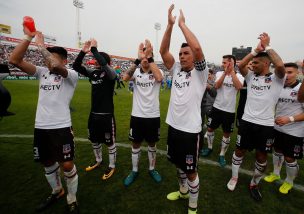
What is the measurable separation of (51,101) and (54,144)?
706 millimetres

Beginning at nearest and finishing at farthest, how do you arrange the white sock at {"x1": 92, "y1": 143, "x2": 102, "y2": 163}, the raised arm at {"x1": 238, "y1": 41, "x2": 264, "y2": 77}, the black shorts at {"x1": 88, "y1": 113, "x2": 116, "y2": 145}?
the raised arm at {"x1": 238, "y1": 41, "x2": 264, "y2": 77} < the black shorts at {"x1": 88, "y1": 113, "x2": 116, "y2": 145} < the white sock at {"x1": 92, "y1": 143, "x2": 102, "y2": 163}

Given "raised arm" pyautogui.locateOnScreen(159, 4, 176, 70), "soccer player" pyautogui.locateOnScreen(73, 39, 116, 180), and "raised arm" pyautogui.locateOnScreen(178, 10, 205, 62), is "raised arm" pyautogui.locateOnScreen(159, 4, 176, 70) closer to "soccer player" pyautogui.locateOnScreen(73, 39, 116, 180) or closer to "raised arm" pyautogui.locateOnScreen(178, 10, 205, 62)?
"raised arm" pyautogui.locateOnScreen(178, 10, 205, 62)

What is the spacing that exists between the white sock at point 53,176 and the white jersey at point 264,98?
3738 millimetres

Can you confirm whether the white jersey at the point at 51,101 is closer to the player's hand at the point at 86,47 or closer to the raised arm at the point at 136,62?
the player's hand at the point at 86,47

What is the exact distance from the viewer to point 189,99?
300cm

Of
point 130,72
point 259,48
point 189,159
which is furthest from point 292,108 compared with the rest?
point 130,72

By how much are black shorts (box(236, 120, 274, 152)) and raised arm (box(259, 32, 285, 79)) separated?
0.99m

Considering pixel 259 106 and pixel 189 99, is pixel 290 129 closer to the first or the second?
pixel 259 106

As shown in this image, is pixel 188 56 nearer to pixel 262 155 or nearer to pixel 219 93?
pixel 262 155

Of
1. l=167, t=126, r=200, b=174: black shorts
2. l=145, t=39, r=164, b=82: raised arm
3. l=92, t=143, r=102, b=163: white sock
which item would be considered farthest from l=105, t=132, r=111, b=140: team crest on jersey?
l=167, t=126, r=200, b=174: black shorts

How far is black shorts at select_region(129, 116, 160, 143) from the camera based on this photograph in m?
4.20

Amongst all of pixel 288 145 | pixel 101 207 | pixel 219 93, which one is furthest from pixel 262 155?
pixel 101 207

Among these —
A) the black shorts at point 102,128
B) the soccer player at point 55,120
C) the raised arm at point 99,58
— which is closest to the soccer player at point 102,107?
the black shorts at point 102,128

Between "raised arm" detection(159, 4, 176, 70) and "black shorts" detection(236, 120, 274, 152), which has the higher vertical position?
"raised arm" detection(159, 4, 176, 70)
